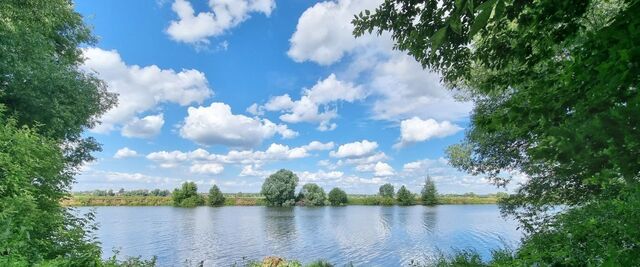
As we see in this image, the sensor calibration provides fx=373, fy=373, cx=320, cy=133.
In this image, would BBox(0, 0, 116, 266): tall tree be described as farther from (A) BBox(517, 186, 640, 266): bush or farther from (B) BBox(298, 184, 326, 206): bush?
(B) BBox(298, 184, 326, 206): bush

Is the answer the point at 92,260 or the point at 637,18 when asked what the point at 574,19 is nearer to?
the point at 637,18

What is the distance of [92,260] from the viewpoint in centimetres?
782

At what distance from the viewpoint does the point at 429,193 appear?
384 feet

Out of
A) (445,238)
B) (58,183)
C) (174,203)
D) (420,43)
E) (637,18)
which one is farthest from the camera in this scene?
(174,203)

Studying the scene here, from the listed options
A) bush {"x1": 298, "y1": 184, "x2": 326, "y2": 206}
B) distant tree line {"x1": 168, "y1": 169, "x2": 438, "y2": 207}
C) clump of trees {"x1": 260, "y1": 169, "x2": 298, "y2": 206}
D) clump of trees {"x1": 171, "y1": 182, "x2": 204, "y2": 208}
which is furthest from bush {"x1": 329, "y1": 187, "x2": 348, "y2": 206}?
clump of trees {"x1": 171, "y1": 182, "x2": 204, "y2": 208}

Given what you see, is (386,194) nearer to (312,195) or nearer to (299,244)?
(312,195)

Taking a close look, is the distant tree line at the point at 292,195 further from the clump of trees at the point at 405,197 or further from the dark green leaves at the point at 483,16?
the dark green leaves at the point at 483,16

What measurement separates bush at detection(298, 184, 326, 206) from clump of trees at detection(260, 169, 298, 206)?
151 inches

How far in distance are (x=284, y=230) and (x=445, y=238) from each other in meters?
18.9

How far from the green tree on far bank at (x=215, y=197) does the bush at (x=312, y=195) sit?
2698cm

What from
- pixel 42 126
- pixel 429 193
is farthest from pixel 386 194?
pixel 42 126

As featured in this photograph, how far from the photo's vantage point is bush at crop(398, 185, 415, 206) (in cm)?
11706

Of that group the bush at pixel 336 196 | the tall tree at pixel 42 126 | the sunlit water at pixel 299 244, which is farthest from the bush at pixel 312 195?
the tall tree at pixel 42 126

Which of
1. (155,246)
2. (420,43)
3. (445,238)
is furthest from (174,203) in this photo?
(420,43)
